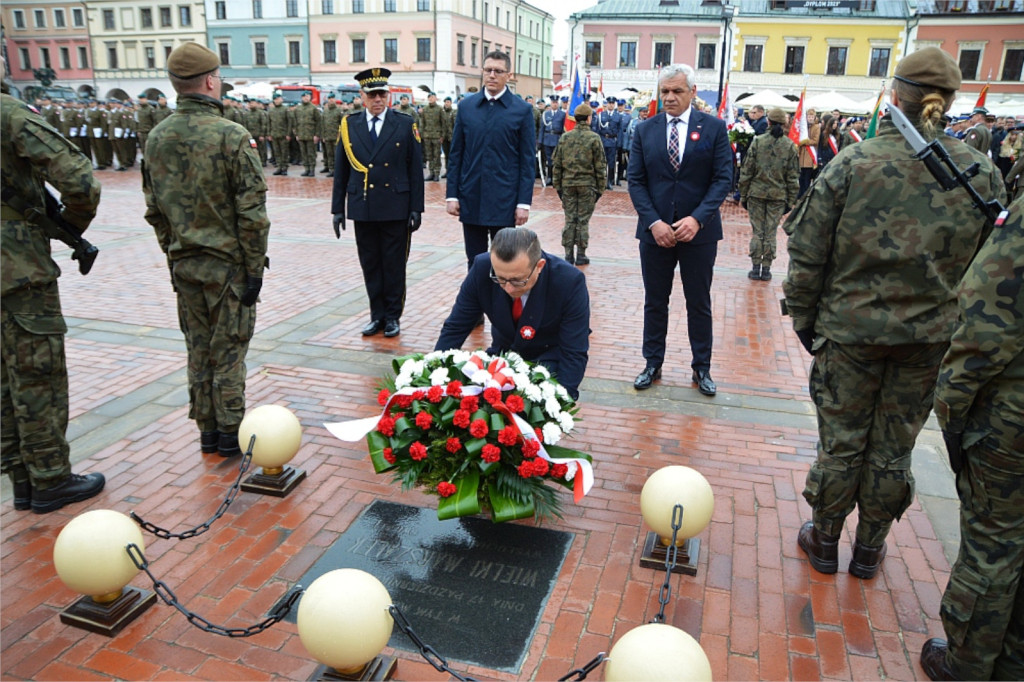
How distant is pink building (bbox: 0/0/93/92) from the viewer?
46125 millimetres

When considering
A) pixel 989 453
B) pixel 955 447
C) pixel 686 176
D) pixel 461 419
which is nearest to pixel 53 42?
pixel 686 176

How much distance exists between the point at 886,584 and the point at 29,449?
13.1ft

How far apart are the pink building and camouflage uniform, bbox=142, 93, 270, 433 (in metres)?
51.4

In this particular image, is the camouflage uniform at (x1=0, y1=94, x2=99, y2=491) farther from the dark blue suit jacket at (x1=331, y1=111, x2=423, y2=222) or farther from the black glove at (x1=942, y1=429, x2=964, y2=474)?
the black glove at (x1=942, y1=429, x2=964, y2=474)

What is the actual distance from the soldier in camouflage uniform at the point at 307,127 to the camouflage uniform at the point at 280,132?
0.26 metres

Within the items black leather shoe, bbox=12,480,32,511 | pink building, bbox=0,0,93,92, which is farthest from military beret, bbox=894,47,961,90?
pink building, bbox=0,0,93,92

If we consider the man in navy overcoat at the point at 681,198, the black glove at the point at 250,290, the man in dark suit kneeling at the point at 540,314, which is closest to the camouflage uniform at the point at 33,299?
the black glove at the point at 250,290

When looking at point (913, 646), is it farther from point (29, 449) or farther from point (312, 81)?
point (312, 81)

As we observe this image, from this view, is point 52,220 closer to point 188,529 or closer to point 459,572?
point 188,529

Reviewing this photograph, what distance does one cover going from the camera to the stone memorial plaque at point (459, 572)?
269 cm

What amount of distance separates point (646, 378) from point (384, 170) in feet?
9.06

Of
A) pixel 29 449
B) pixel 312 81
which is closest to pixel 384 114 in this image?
pixel 29 449

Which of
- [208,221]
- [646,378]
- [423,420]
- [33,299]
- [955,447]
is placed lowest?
[646,378]

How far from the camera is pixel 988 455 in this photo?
2189mm
